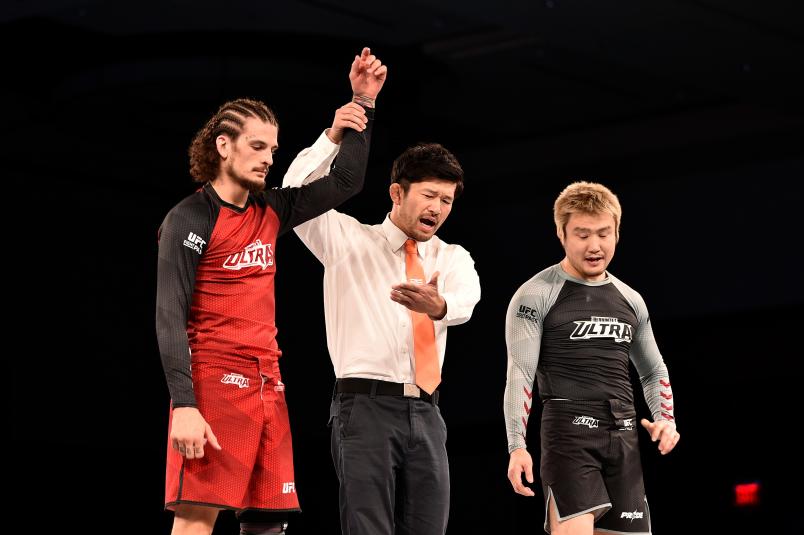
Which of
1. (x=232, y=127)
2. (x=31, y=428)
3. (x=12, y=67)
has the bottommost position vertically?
(x=31, y=428)

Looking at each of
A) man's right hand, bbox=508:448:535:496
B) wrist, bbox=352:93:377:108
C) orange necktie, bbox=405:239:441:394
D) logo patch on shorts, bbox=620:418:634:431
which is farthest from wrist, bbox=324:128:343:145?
logo patch on shorts, bbox=620:418:634:431

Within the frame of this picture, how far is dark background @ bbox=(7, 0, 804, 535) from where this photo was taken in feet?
22.1

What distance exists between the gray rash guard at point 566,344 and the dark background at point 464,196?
9.25 ft

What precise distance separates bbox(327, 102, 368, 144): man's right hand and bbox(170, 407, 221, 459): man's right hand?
0.90 metres

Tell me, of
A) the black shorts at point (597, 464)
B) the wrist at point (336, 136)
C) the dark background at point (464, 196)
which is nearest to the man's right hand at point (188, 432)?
the wrist at point (336, 136)

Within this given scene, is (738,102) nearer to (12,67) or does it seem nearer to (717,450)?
(717,450)

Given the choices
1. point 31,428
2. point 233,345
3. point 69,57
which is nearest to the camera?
point 233,345

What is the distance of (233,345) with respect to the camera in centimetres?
289

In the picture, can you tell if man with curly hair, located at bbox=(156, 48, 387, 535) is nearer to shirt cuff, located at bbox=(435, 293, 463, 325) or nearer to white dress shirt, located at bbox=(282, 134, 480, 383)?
white dress shirt, located at bbox=(282, 134, 480, 383)

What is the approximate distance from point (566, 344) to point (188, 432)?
1280mm

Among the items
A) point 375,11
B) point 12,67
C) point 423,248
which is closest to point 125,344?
point 12,67

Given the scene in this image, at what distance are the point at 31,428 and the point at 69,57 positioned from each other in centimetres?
285

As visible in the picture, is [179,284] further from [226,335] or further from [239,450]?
[239,450]

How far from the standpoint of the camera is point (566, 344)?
351 cm
